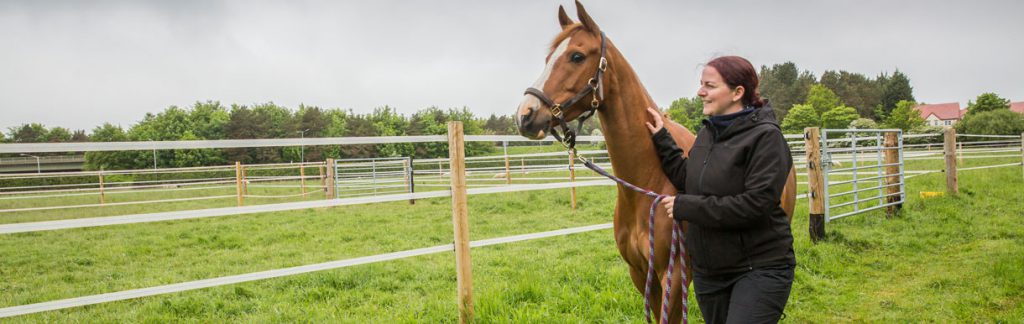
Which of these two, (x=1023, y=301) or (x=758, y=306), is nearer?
(x=758, y=306)

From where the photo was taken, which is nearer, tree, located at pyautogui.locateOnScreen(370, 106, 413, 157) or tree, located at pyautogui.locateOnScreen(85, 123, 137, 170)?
tree, located at pyautogui.locateOnScreen(85, 123, 137, 170)

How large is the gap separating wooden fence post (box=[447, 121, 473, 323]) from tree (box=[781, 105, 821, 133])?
53.9 meters

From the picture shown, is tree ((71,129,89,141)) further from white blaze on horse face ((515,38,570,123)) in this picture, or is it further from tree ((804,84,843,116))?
tree ((804,84,843,116))

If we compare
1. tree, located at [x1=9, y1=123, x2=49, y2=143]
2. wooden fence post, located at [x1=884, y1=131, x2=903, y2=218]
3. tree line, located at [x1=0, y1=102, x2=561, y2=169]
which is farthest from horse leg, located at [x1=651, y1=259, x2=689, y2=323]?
tree, located at [x1=9, y1=123, x2=49, y2=143]

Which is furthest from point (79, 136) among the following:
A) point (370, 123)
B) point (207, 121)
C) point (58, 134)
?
point (370, 123)

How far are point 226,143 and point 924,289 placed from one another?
210 inches

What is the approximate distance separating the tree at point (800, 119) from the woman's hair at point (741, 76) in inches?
2151

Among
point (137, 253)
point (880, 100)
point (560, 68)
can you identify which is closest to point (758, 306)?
point (560, 68)

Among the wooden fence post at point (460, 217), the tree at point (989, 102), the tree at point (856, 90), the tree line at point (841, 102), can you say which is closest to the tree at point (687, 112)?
the tree line at point (841, 102)

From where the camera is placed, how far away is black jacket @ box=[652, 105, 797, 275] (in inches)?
62.2

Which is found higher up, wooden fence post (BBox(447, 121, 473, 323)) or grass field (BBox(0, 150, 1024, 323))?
wooden fence post (BBox(447, 121, 473, 323))

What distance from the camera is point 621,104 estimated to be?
2.29 meters

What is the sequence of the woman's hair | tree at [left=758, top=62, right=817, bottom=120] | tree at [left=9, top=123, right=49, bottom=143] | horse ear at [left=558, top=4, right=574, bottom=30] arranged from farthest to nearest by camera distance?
tree at [left=758, top=62, right=817, bottom=120] < tree at [left=9, top=123, right=49, bottom=143] < horse ear at [left=558, top=4, right=574, bottom=30] < the woman's hair

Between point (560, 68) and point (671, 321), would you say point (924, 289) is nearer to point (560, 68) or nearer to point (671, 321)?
point (671, 321)
